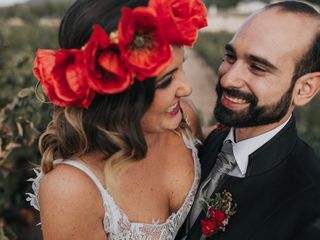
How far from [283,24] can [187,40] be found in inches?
26.5

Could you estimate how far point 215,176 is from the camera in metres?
2.60

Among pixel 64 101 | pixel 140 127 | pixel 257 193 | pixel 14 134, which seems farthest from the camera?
pixel 14 134

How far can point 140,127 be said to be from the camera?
220cm

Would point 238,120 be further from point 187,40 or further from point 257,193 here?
point 187,40

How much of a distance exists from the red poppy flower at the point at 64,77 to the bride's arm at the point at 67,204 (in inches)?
13.4

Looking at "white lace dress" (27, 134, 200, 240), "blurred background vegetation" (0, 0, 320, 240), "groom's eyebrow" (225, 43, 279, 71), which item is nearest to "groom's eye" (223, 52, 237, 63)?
"groom's eyebrow" (225, 43, 279, 71)

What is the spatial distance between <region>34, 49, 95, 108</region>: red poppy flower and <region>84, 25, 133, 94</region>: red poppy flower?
53 millimetres

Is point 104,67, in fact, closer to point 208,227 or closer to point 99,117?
point 99,117

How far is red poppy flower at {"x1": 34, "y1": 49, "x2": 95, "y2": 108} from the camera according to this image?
197 centimetres

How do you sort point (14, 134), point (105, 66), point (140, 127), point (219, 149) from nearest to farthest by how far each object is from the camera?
point (105, 66) < point (140, 127) < point (219, 149) < point (14, 134)

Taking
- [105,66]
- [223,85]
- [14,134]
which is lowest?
[14,134]

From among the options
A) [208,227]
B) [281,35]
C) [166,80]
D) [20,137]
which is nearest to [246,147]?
[208,227]

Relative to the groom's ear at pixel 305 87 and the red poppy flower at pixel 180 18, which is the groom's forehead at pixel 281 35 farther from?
the red poppy flower at pixel 180 18

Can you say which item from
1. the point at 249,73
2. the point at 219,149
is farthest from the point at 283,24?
the point at 219,149
